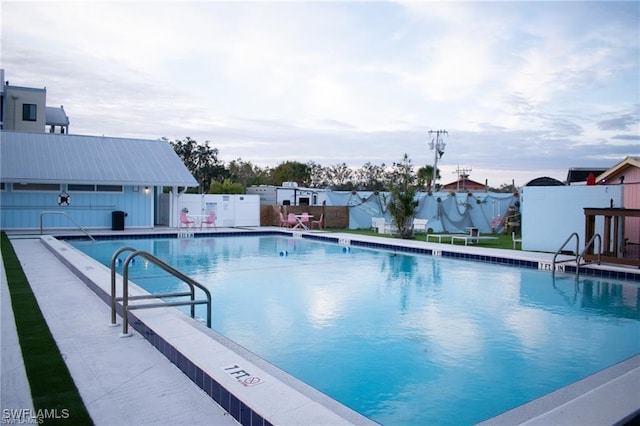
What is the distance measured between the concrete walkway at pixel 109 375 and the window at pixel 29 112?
3389 cm

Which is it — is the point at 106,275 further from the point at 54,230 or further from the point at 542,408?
the point at 54,230

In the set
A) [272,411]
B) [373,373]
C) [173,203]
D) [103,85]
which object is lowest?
[373,373]

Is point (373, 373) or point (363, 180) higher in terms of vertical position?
point (363, 180)

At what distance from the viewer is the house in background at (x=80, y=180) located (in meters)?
17.5

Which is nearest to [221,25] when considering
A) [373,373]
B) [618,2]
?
[618,2]

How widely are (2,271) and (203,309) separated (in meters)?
4.06

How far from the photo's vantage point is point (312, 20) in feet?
49.1

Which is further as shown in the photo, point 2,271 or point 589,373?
point 2,271

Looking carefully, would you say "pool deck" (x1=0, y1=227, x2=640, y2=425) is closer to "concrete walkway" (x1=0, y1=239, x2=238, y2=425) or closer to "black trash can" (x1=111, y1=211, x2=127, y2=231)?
"concrete walkway" (x1=0, y1=239, x2=238, y2=425)

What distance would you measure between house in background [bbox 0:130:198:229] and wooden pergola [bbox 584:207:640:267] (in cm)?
1492

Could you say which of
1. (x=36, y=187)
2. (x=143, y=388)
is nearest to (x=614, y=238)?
(x=143, y=388)

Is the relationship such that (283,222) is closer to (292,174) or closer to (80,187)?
(80,187)

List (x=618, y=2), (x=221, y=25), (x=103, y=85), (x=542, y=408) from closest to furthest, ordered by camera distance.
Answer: (x=542, y=408)
(x=618, y=2)
(x=221, y=25)
(x=103, y=85)

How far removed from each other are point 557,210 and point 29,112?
35.4 m
